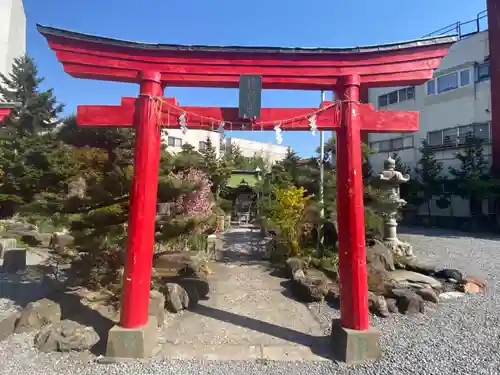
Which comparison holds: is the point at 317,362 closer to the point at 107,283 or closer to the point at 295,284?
the point at 295,284

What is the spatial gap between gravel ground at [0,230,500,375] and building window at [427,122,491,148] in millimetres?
15274

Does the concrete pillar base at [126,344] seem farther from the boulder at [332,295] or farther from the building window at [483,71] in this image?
the building window at [483,71]

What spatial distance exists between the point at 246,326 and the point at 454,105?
19.5 meters

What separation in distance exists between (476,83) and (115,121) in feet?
66.2

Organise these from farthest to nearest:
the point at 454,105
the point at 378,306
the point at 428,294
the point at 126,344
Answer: the point at 454,105
the point at 428,294
the point at 378,306
the point at 126,344

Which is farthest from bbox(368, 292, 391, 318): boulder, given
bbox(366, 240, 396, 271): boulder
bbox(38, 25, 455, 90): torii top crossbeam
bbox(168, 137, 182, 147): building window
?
bbox(168, 137, 182, 147): building window

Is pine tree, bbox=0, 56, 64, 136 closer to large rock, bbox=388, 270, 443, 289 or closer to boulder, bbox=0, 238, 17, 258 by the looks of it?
boulder, bbox=0, 238, 17, 258

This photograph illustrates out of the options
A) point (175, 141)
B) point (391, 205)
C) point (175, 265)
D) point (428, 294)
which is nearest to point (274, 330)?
point (175, 265)

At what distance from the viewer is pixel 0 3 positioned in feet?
80.0

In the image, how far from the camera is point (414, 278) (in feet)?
23.7

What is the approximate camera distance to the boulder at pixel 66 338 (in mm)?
4262

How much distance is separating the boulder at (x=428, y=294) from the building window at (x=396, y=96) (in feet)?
60.5

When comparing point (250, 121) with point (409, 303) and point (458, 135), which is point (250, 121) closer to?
point (409, 303)

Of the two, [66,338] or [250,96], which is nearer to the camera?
[66,338]
